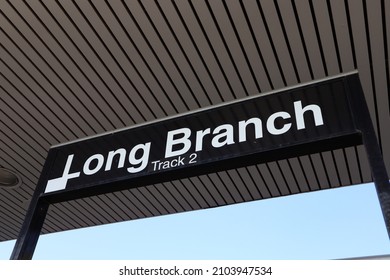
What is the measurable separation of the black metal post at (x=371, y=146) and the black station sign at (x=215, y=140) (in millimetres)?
46

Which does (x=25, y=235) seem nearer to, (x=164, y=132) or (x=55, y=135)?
(x=164, y=132)

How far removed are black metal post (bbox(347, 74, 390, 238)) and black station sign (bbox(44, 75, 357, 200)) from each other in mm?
46

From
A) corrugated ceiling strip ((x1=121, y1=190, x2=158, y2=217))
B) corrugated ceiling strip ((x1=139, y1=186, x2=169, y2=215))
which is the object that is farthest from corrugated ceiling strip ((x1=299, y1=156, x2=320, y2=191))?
corrugated ceiling strip ((x1=121, y1=190, x2=158, y2=217))

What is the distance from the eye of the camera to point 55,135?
10.5 feet

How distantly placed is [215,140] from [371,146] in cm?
80

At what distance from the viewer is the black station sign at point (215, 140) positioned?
1.90 meters

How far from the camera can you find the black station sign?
1897mm

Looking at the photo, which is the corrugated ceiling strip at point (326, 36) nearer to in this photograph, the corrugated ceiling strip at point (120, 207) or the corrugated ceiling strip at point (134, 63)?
the corrugated ceiling strip at point (134, 63)

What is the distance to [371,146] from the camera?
1.66 m

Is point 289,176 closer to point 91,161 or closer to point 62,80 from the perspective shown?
point 91,161

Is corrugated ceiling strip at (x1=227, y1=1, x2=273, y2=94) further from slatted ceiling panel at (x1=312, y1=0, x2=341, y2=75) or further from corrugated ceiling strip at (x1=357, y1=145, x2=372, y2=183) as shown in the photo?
corrugated ceiling strip at (x1=357, y1=145, x2=372, y2=183)

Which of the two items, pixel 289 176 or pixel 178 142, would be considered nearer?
pixel 178 142

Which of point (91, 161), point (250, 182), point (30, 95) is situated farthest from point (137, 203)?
point (91, 161)

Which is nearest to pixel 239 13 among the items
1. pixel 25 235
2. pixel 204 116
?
pixel 204 116
